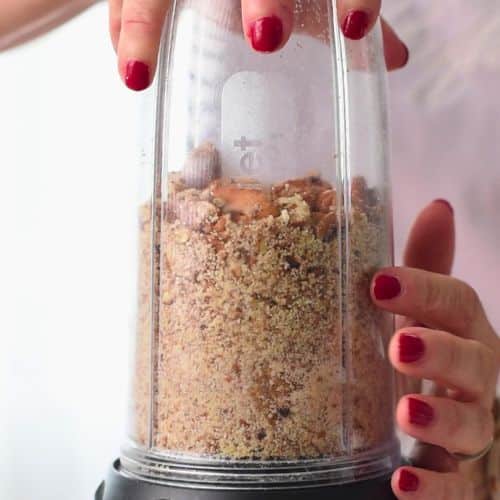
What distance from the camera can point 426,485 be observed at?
588 millimetres

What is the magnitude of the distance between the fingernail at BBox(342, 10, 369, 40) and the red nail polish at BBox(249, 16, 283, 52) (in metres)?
0.06

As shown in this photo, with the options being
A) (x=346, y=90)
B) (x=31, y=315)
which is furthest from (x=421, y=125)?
(x=31, y=315)

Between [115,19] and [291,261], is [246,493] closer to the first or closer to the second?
[291,261]

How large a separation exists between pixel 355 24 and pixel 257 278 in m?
0.18

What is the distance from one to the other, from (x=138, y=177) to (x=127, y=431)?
196 millimetres

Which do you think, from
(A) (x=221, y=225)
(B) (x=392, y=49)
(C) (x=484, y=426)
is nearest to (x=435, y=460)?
(C) (x=484, y=426)

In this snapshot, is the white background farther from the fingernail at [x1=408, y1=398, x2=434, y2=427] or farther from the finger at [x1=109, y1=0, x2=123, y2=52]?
the fingernail at [x1=408, y1=398, x2=434, y2=427]

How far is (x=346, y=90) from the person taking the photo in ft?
2.07

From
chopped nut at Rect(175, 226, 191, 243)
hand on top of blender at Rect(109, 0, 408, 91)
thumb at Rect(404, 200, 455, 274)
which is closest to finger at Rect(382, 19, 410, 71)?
thumb at Rect(404, 200, 455, 274)

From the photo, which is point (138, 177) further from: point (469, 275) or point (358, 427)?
point (469, 275)

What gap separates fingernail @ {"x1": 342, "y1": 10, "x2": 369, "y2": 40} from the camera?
550 mm

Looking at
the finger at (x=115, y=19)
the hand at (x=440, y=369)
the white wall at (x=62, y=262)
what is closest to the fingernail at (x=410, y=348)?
the hand at (x=440, y=369)

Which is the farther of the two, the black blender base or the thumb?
the thumb

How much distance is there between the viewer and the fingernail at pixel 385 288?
579 millimetres
